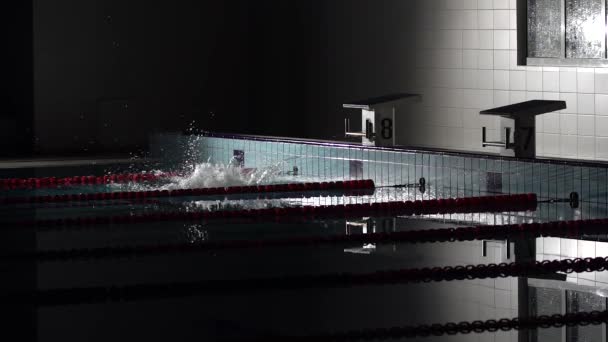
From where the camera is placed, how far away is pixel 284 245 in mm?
6445

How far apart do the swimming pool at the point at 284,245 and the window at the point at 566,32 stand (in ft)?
A: 7.88

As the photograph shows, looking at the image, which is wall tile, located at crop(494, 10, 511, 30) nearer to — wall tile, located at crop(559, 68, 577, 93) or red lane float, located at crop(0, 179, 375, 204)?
wall tile, located at crop(559, 68, 577, 93)

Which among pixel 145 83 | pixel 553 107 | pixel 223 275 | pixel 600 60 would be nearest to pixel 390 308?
pixel 223 275

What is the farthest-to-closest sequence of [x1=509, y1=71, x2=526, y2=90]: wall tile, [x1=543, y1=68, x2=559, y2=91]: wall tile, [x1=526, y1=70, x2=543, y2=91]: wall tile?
[x1=509, y1=71, x2=526, y2=90]: wall tile
[x1=526, y1=70, x2=543, y2=91]: wall tile
[x1=543, y1=68, x2=559, y2=91]: wall tile

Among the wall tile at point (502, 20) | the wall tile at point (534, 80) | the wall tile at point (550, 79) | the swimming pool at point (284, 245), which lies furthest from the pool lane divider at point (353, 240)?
the wall tile at point (502, 20)

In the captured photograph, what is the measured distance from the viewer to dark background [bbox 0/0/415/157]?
13289 mm

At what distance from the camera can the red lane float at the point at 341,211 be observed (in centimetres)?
762

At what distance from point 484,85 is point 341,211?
4.38 m

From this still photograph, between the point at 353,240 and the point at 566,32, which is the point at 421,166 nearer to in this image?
the point at 566,32

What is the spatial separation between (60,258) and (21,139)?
294 inches

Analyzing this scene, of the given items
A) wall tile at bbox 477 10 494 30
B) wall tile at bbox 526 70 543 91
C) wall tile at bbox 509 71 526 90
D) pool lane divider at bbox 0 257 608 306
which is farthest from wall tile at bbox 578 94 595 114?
pool lane divider at bbox 0 257 608 306

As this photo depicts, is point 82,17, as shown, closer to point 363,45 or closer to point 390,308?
point 363,45

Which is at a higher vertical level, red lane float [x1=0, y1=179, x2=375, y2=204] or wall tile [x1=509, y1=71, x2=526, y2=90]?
wall tile [x1=509, y1=71, x2=526, y2=90]

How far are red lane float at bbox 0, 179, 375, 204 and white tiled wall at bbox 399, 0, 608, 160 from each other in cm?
241
